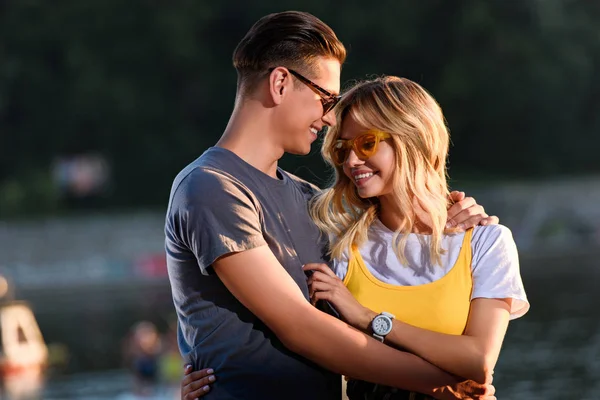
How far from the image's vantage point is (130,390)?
18031mm

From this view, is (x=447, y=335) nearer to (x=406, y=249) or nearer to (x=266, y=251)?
(x=406, y=249)

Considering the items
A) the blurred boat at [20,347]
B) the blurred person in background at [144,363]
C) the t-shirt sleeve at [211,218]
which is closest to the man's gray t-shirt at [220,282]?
the t-shirt sleeve at [211,218]

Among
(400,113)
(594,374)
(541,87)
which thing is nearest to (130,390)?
(594,374)

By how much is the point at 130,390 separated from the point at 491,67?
25.7 meters

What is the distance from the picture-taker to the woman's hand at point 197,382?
3000 millimetres

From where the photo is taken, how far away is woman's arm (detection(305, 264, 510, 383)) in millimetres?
3059

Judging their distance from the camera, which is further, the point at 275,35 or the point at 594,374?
the point at 594,374

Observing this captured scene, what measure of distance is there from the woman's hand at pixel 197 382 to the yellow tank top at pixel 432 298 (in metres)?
0.49

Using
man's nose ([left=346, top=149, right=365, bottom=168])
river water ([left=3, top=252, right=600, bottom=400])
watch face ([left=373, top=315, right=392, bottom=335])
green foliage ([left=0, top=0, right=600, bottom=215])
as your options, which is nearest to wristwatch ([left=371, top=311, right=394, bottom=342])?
watch face ([left=373, top=315, right=392, bottom=335])

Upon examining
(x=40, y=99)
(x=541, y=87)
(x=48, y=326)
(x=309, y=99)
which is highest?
(x=541, y=87)

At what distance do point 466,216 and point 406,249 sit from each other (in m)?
0.19

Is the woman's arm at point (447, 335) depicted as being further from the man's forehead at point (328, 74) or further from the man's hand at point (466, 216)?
the man's forehead at point (328, 74)

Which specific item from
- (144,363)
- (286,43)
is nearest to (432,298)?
(286,43)

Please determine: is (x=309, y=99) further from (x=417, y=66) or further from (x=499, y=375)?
(x=417, y=66)
